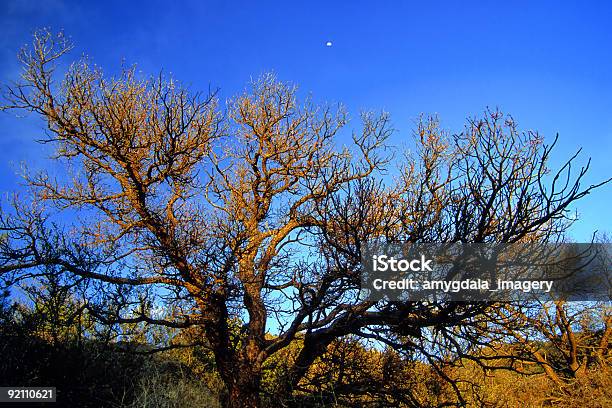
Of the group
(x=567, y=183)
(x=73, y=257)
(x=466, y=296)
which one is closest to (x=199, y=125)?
(x=73, y=257)

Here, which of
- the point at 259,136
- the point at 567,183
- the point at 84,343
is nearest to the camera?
the point at 567,183

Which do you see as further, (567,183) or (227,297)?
(227,297)

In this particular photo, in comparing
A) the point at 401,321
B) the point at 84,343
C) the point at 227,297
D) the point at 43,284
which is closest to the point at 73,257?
→ the point at 43,284

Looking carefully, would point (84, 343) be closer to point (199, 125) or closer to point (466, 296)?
point (199, 125)

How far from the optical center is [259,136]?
11742mm

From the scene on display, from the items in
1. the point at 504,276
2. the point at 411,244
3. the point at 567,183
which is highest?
the point at 567,183

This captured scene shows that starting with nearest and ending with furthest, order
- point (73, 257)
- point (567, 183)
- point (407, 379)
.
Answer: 1. point (567, 183)
2. point (73, 257)
3. point (407, 379)

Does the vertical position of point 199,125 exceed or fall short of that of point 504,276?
it exceeds it

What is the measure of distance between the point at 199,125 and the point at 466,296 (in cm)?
728

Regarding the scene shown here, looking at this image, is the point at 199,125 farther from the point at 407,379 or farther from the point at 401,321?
the point at 407,379

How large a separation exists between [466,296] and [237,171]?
734cm

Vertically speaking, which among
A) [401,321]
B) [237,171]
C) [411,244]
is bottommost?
[401,321]

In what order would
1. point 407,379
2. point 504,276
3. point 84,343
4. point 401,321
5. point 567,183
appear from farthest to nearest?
point 407,379 < point 84,343 < point 401,321 < point 504,276 < point 567,183

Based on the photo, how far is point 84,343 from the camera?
763 centimetres
